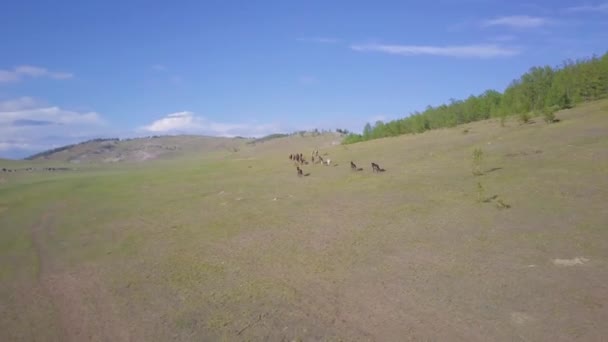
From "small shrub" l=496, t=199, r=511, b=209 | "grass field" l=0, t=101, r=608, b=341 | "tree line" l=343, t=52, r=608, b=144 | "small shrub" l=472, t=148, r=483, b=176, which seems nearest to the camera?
"grass field" l=0, t=101, r=608, b=341

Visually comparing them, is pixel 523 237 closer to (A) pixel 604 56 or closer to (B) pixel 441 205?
(B) pixel 441 205

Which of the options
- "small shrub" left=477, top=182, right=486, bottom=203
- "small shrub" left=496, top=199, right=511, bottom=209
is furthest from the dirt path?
"small shrub" left=477, top=182, right=486, bottom=203

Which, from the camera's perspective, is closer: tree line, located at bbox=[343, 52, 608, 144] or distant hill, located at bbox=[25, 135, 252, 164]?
tree line, located at bbox=[343, 52, 608, 144]

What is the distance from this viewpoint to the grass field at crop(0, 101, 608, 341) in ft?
42.2

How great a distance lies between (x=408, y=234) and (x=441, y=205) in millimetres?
4912

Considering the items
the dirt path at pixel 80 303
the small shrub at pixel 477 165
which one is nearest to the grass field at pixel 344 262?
the dirt path at pixel 80 303

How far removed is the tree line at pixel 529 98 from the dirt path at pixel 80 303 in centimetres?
4623

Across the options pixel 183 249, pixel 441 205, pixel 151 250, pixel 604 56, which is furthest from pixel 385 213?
pixel 604 56

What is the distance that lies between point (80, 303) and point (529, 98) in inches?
2746

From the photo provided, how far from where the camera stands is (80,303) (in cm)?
1656

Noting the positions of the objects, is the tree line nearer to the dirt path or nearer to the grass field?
the grass field

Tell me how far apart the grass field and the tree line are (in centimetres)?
2882

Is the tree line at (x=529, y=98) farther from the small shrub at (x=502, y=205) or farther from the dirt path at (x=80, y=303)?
the dirt path at (x=80, y=303)

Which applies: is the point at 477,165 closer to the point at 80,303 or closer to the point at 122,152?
the point at 80,303
